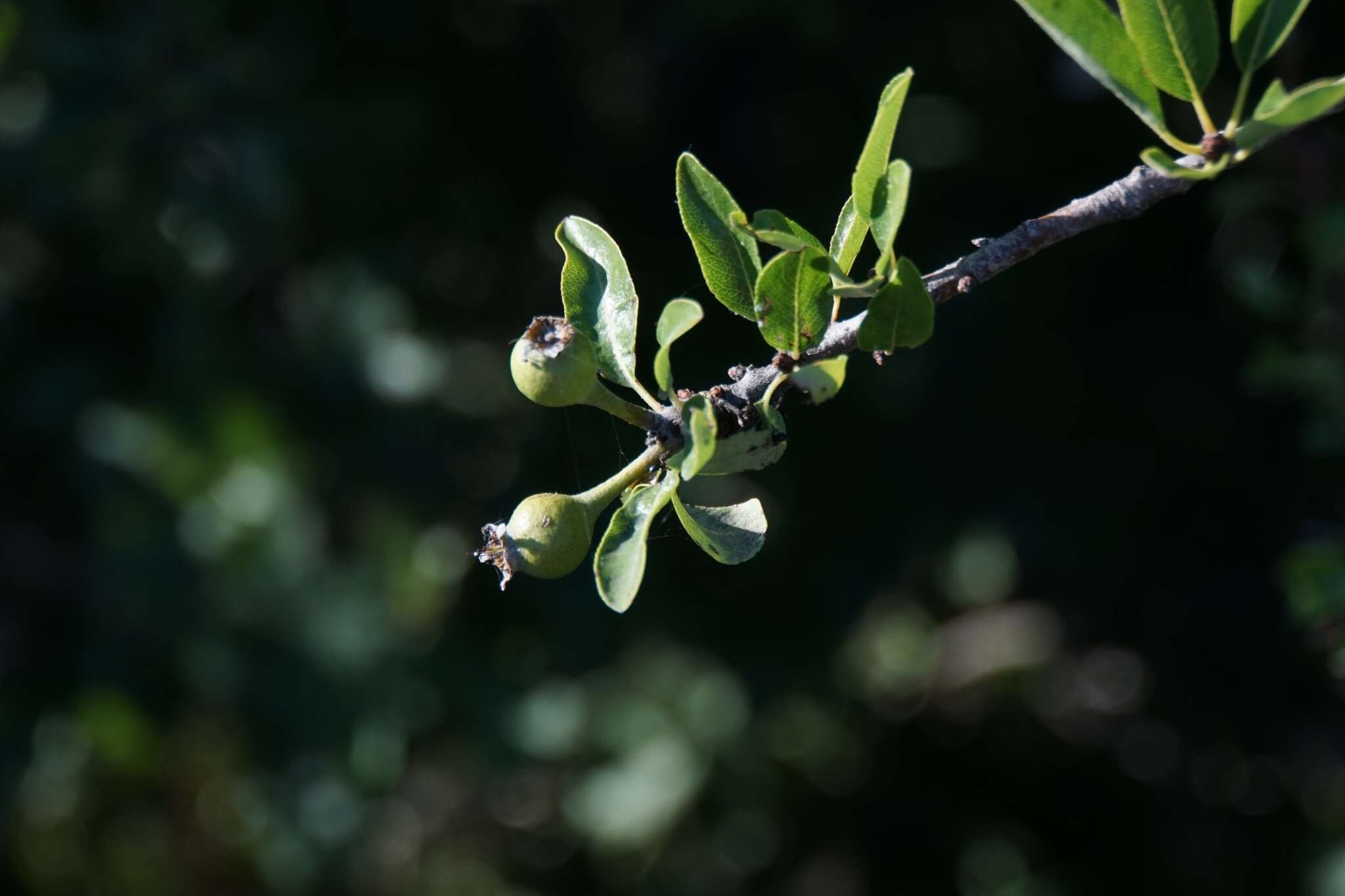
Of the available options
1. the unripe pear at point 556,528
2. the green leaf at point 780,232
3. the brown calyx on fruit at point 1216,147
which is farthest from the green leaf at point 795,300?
the brown calyx on fruit at point 1216,147

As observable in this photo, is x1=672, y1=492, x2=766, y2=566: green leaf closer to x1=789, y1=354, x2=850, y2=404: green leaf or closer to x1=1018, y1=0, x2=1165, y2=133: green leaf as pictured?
x1=789, y1=354, x2=850, y2=404: green leaf

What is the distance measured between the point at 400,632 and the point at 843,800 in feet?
4.11

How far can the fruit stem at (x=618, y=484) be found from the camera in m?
0.79

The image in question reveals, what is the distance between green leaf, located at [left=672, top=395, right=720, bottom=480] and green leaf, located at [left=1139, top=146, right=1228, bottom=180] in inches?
11.0

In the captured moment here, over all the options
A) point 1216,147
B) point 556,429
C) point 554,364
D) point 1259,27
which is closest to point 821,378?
point 554,364

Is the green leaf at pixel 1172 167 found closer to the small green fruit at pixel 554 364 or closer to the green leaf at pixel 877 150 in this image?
the green leaf at pixel 877 150

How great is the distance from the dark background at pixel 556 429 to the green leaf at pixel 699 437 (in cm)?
147

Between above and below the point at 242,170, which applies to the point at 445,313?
below

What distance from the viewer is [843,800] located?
3.11 m

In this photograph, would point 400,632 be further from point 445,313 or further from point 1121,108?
point 1121,108

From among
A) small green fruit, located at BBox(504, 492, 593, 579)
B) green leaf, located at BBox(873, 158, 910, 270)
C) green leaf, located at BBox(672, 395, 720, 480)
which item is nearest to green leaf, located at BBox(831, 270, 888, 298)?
green leaf, located at BBox(873, 158, 910, 270)

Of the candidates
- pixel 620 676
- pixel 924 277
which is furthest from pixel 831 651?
pixel 924 277

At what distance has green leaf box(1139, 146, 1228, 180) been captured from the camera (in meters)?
0.68

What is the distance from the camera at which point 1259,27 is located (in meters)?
0.79
